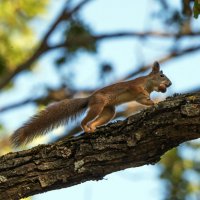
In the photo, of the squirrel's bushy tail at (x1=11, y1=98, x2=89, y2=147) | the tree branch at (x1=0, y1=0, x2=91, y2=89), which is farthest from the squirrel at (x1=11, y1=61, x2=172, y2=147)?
the tree branch at (x1=0, y1=0, x2=91, y2=89)

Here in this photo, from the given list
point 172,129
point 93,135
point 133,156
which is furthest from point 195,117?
point 93,135

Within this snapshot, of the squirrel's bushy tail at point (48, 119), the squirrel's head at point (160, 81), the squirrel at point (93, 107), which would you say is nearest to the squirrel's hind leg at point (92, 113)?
the squirrel at point (93, 107)

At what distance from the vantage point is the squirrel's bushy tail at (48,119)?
18.1 feet

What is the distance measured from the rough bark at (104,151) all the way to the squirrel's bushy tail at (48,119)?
0.75 meters

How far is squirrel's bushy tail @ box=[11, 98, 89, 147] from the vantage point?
18.1 feet

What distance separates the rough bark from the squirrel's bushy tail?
75 centimetres

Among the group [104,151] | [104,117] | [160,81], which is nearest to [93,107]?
[104,117]

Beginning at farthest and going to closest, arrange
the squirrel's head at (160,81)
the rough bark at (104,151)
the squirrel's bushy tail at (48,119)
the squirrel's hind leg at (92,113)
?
the squirrel's head at (160,81) → the squirrel's hind leg at (92,113) → the squirrel's bushy tail at (48,119) → the rough bark at (104,151)

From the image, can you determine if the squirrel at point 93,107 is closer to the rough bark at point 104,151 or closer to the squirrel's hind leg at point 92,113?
the squirrel's hind leg at point 92,113

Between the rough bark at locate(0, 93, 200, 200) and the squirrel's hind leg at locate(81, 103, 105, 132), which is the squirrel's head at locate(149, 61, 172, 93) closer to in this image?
the squirrel's hind leg at locate(81, 103, 105, 132)

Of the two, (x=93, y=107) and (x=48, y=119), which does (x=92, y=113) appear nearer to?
(x=93, y=107)

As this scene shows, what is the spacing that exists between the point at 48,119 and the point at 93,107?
2.01ft

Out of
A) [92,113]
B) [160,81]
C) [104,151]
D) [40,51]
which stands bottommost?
[104,151]

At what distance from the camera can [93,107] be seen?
6305 mm
